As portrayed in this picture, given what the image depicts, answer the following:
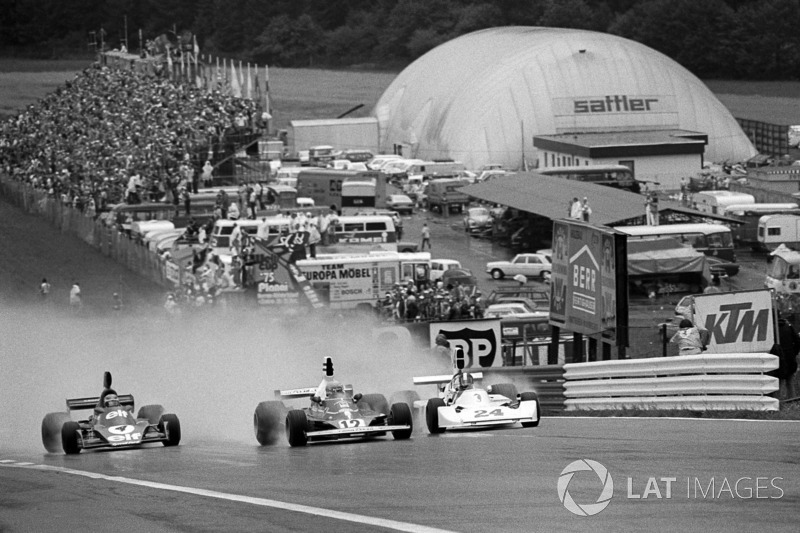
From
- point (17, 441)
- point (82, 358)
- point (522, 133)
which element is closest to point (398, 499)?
point (17, 441)

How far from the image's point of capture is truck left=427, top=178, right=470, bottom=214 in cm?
6994

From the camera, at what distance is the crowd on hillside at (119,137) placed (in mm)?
64438

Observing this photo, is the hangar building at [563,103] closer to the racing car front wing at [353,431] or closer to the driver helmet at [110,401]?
the driver helmet at [110,401]

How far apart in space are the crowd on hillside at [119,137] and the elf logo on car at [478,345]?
36.9 meters

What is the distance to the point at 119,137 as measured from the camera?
74.5 m

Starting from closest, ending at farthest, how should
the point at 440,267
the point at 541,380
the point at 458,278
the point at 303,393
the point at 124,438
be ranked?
the point at 303,393 → the point at 124,438 → the point at 541,380 → the point at 458,278 → the point at 440,267

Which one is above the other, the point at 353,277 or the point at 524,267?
the point at 353,277

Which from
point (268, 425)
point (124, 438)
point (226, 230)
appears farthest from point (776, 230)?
point (124, 438)

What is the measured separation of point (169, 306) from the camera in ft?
129

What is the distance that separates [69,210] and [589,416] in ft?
137

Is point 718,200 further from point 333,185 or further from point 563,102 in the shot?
point 563,102

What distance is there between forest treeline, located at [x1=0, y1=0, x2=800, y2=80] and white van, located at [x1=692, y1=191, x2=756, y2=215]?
182 feet

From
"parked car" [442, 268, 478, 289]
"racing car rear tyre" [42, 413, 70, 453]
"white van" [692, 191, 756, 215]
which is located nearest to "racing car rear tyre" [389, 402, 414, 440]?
"racing car rear tyre" [42, 413, 70, 453]

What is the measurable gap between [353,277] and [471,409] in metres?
25.2
